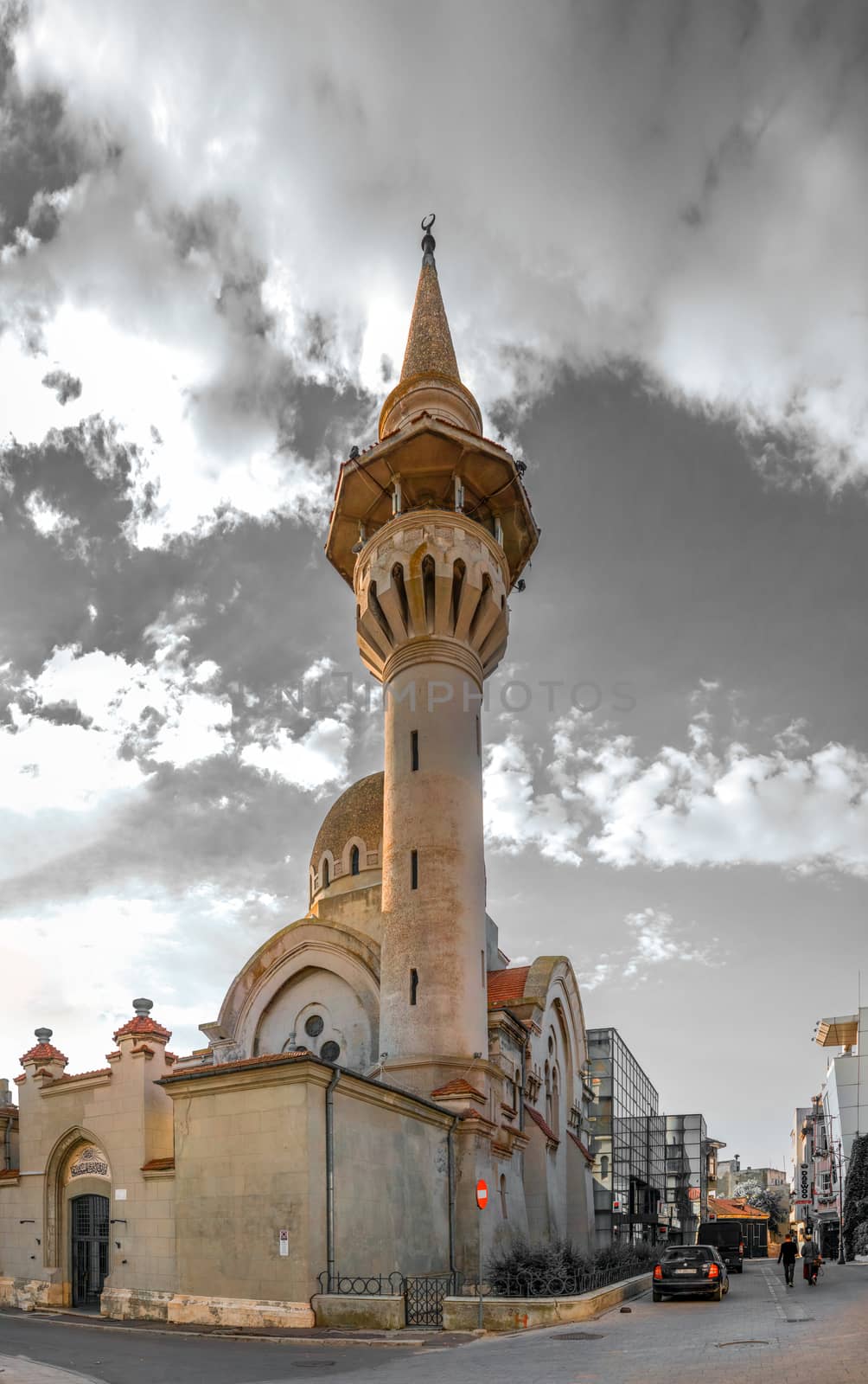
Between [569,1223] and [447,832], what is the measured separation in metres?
15.0

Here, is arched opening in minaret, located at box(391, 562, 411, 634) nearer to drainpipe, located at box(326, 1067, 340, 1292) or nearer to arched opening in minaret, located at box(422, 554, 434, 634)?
arched opening in minaret, located at box(422, 554, 434, 634)

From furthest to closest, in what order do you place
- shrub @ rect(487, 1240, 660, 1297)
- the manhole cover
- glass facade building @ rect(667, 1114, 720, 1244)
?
glass facade building @ rect(667, 1114, 720, 1244), shrub @ rect(487, 1240, 660, 1297), the manhole cover

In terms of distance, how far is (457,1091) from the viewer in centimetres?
2625

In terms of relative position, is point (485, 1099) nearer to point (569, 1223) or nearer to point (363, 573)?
point (569, 1223)

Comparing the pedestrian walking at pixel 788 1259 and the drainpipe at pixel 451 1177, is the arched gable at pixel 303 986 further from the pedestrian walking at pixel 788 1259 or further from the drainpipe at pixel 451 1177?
the pedestrian walking at pixel 788 1259

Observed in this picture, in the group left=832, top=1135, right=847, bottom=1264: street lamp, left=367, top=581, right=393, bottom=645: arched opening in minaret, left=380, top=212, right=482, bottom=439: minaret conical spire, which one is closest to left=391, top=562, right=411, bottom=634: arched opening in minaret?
left=367, top=581, right=393, bottom=645: arched opening in minaret

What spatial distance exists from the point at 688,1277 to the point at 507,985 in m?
13.0

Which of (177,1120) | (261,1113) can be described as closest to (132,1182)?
(177,1120)

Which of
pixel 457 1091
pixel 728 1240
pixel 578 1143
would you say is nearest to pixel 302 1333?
pixel 457 1091

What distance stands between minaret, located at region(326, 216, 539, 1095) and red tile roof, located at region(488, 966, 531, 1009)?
5.50 m

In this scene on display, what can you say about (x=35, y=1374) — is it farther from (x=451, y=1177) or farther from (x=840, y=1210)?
(x=840, y=1210)

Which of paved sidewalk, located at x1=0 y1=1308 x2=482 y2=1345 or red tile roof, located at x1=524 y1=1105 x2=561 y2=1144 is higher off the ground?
red tile roof, located at x1=524 y1=1105 x2=561 y2=1144

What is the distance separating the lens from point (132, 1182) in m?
22.4

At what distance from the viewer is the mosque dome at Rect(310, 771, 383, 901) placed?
37.0m
